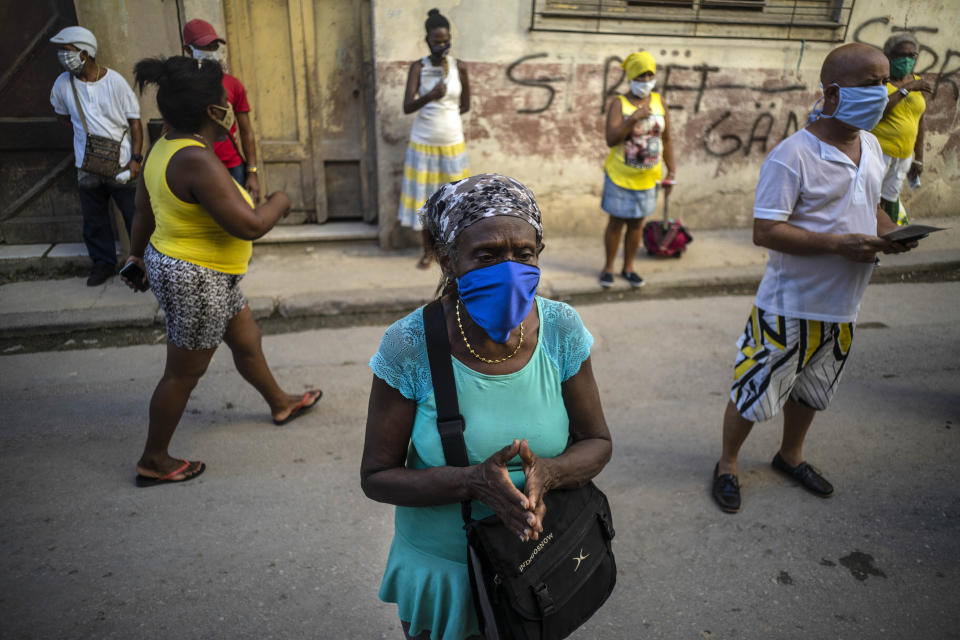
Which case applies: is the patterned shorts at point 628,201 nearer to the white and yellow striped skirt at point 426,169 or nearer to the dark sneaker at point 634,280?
the dark sneaker at point 634,280

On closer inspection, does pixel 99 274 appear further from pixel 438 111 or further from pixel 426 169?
pixel 438 111

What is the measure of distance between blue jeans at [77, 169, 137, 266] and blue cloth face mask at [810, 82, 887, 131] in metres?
5.20

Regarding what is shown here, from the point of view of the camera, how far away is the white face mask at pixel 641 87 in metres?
5.38

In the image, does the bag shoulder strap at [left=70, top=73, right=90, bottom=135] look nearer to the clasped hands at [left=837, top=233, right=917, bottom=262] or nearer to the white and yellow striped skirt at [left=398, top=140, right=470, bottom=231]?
the white and yellow striped skirt at [left=398, top=140, right=470, bottom=231]

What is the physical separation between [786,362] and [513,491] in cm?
206

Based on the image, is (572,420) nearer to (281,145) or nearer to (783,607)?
(783,607)

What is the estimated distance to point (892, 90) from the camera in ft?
14.9

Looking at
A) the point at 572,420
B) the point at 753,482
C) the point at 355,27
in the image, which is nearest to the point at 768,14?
the point at 355,27

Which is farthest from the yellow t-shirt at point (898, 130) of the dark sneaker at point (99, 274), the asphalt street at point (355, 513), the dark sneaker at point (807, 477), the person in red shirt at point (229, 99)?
the dark sneaker at point (99, 274)

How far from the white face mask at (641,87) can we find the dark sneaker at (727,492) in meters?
3.32

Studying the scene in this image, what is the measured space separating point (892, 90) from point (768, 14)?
308 centimetres

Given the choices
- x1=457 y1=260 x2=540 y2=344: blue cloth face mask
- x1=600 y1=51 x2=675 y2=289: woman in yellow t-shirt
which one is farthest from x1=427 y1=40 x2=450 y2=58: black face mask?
x1=457 y1=260 x2=540 y2=344: blue cloth face mask

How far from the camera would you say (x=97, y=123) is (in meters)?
5.42

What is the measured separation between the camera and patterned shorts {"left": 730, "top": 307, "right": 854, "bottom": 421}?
3.00 metres
